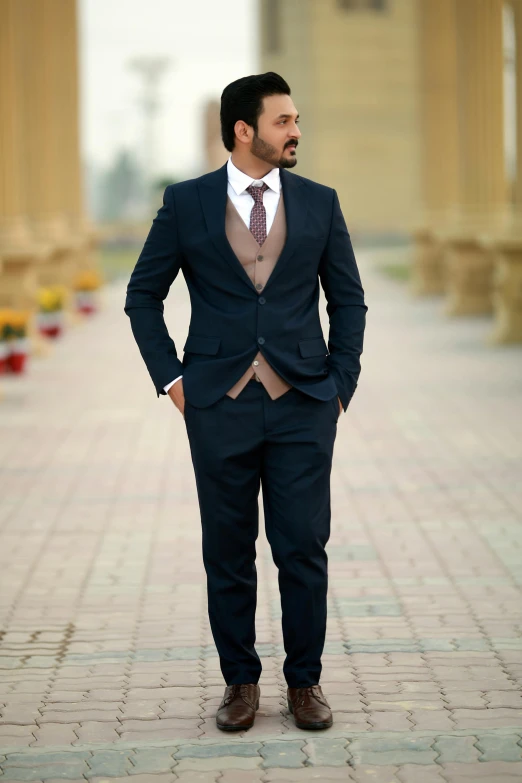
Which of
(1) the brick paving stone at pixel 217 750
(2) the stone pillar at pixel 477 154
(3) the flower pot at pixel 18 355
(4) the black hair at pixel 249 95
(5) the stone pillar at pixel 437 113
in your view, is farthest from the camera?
(5) the stone pillar at pixel 437 113

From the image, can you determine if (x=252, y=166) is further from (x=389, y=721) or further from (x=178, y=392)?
(x=389, y=721)

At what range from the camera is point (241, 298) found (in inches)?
174

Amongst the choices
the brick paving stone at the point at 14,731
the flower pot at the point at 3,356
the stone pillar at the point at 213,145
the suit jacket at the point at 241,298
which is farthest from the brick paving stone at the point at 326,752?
the stone pillar at the point at 213,145

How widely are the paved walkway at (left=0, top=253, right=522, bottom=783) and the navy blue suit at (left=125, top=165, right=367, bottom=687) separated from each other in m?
0.40

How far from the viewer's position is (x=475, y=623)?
5848 millimetres

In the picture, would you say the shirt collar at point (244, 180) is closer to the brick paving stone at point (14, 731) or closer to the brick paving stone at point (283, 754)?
the brick paving stone at point (283, 754)

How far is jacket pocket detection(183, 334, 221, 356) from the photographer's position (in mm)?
4402

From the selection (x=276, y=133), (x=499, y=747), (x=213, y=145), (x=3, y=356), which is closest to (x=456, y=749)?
(x=499, y=747)

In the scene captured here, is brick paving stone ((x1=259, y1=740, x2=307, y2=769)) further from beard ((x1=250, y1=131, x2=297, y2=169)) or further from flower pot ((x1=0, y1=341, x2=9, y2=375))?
flower pot ((x1=0, y1=341, x2=9, y2=375))

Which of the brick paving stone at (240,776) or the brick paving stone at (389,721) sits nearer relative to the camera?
the brick paving stone at (240,776)

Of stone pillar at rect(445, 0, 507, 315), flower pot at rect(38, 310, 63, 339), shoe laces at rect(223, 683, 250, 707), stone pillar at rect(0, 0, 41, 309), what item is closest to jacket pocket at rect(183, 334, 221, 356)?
shoe laces at rect(223, 683, 250, 707)

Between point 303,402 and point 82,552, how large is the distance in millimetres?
3266

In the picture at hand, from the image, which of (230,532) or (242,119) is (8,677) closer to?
(230,532)

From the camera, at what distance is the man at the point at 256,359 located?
4.39 meters
